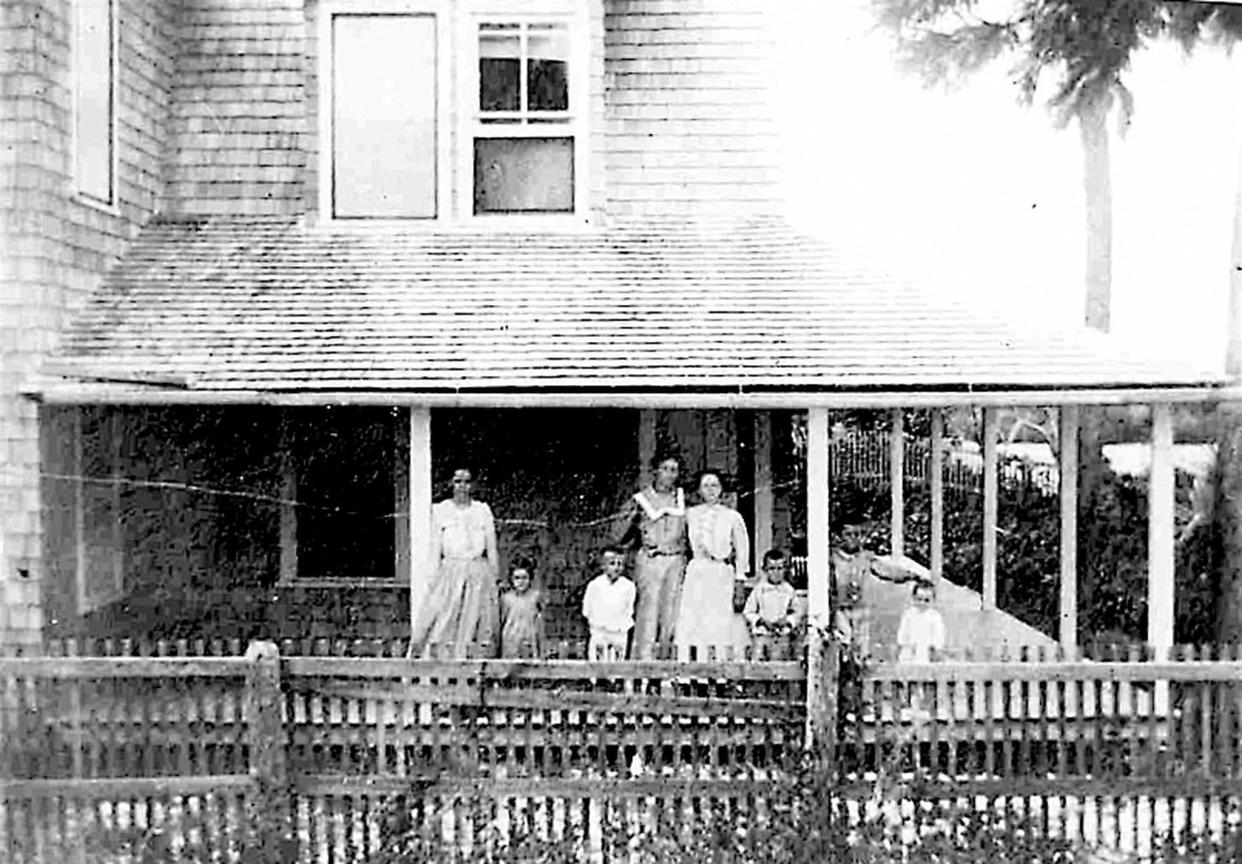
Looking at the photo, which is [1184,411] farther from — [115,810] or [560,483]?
[115,810]

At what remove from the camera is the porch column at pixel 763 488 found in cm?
1301

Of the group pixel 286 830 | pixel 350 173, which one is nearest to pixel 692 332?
pixel 350 173

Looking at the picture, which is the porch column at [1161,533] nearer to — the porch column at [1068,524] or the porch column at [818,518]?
the porch column at [1068,524]

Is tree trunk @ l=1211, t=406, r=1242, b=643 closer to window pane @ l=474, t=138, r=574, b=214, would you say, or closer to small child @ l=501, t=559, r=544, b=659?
window pane @ l=474, t=138, r=574, b=214

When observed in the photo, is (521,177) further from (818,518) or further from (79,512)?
(79,512)

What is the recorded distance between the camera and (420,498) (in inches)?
400

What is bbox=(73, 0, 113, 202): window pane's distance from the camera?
1040 cm

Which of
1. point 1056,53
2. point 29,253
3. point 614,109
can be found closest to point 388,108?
point 614,109

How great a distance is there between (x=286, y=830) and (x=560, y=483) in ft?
18.7

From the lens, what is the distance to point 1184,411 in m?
13.6

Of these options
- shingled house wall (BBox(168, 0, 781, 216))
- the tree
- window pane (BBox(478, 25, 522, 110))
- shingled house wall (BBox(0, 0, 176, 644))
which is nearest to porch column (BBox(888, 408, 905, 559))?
the tree

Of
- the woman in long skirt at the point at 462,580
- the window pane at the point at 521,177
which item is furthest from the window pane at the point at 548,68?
the woman in long skirt at the point at 462,580

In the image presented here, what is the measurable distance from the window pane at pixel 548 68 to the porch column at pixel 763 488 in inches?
132

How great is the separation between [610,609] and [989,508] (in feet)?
18.6
